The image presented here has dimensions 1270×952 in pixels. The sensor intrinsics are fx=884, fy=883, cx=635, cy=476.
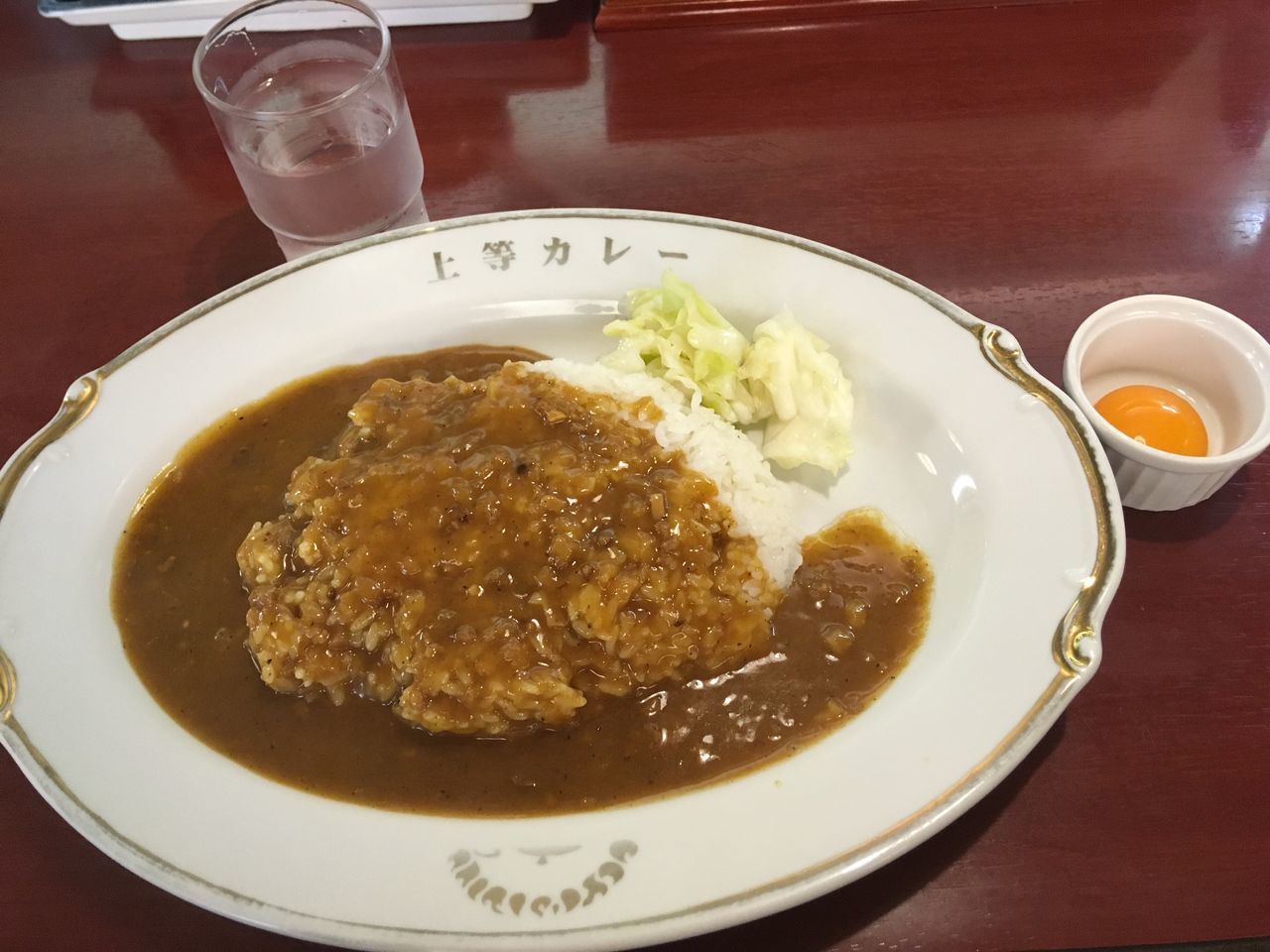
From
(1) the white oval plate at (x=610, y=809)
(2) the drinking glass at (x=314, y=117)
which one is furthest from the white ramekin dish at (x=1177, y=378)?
(2) the drinking glass at (x=314, y=117)

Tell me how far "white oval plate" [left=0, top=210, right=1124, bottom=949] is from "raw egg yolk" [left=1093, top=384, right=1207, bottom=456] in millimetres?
312

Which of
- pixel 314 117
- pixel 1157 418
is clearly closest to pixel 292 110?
pixel 314 117

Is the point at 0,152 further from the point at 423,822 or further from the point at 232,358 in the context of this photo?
the point at 423,822

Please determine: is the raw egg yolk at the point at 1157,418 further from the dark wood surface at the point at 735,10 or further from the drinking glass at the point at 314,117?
the drinking glass at the point at 314,117

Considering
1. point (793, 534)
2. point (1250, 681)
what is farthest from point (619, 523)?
point (1250, 681)

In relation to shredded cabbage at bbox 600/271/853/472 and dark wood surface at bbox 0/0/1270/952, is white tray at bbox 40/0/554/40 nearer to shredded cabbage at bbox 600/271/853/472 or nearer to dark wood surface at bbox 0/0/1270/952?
dark wood surface at bbox 0/0/1270/952

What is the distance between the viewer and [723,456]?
229 centimetres

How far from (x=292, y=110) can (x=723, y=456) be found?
61.7 inches

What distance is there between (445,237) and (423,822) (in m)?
1.60

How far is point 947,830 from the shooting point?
1.78 meters

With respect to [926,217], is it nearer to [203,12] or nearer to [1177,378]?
[1177,378]

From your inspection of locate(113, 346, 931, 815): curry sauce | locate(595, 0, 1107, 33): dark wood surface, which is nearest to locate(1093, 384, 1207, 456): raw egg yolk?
locate(113, 346, 931, 815): curry sauce

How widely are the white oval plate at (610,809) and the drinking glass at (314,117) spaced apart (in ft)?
0.62

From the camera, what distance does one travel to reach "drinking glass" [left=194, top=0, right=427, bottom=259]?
2.45m
